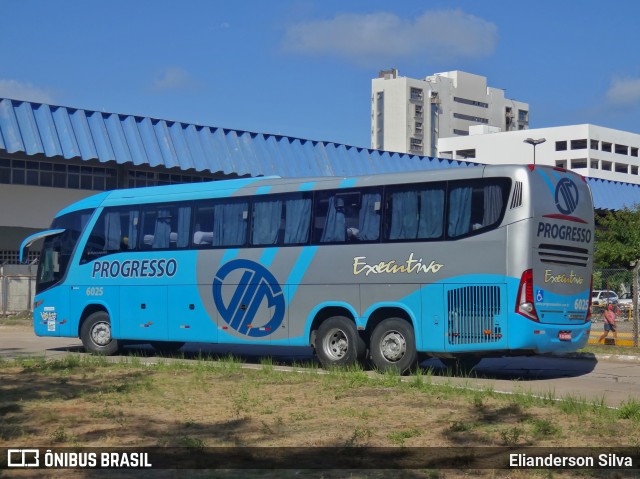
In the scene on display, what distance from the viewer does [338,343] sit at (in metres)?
18.1

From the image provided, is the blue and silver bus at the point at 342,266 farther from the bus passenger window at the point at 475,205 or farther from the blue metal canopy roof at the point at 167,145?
the blue metal canopy roof at the point at 167,145

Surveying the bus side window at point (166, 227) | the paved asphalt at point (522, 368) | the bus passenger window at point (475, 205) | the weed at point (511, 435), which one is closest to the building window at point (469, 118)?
the paved asphalt at point (522, 368)

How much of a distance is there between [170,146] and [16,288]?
9.08 m

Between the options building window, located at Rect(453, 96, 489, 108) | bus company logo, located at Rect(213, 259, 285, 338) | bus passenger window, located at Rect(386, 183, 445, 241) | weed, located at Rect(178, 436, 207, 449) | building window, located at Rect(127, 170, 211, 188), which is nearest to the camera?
weed, located at Rect(178, 436, 207, 449)

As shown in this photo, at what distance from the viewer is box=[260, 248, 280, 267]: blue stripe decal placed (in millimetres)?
19094

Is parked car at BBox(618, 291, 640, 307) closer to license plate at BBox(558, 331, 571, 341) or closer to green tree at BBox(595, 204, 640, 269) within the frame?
license plate at BBox(558, 331, 571, 341)

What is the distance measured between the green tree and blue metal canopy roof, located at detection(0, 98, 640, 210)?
1305 cm

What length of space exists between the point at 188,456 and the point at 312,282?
951 centimetres

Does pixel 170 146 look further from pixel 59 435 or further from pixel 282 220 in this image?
pixel 59 435

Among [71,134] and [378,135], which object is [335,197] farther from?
[378,135]

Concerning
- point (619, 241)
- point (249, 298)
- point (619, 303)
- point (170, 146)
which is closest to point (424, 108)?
point (619, 241)

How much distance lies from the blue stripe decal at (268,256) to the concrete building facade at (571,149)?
106 meters

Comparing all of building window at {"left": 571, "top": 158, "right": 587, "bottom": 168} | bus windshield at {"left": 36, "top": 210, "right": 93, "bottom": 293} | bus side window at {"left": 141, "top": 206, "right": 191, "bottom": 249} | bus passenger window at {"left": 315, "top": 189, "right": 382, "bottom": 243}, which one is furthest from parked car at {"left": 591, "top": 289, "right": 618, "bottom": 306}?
building window at {"left": 571, "top": 158, "right": 587, "bottom": 168}

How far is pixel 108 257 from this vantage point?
2189 centimetres
